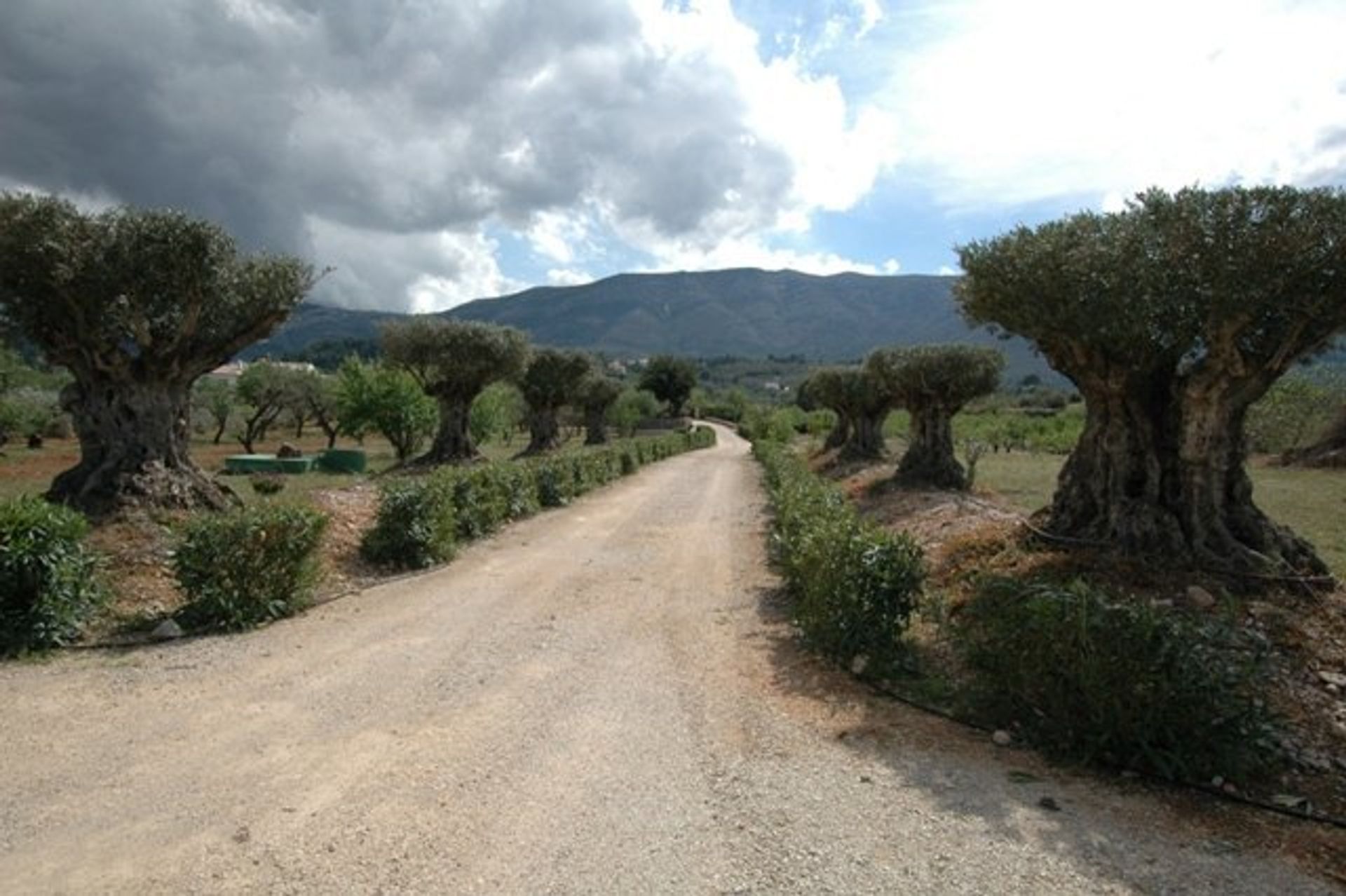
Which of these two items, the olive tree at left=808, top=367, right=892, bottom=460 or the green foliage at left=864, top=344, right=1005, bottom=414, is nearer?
the green foliage at left=864, top=344, right=1005, bottom=414

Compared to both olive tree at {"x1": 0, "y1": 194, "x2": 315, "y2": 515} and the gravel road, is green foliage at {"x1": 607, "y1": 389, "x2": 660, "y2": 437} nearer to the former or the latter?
olive tree at {"x1": 0, "y1": 194, "x2": 315, "y2": 515}

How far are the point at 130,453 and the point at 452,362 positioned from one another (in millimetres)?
17815

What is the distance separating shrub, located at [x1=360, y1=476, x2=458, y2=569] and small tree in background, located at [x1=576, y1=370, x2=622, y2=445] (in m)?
34.9

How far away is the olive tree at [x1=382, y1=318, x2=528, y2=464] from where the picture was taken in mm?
28953

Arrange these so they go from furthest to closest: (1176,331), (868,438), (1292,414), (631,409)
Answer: (631,409) < (1292,414) < (868,438) < (1176,331)

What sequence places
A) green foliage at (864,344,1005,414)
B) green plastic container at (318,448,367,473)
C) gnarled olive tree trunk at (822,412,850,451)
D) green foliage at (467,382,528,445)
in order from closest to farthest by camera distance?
green foliage at (864,344,1005,414)
green plastic container at (318,448,367,473)
gnarled olive tree trunk at (822,412,850,451)
green foliage at (467,382,528,445)

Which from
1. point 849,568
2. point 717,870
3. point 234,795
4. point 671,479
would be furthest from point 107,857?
point 671,479

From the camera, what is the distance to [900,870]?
4.03m

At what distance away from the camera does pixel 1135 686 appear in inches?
197

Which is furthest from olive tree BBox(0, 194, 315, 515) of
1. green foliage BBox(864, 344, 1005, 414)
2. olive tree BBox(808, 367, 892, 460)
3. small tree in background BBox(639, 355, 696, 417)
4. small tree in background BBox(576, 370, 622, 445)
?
small tree in background BBox(639, 355, 696, 417)

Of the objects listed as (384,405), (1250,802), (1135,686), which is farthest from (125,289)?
(384,405)

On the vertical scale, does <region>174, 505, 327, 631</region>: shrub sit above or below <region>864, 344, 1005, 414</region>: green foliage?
below

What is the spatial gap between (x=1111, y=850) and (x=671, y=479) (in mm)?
25262

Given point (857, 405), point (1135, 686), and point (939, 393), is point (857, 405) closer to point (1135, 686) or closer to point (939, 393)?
point (939, 393)
